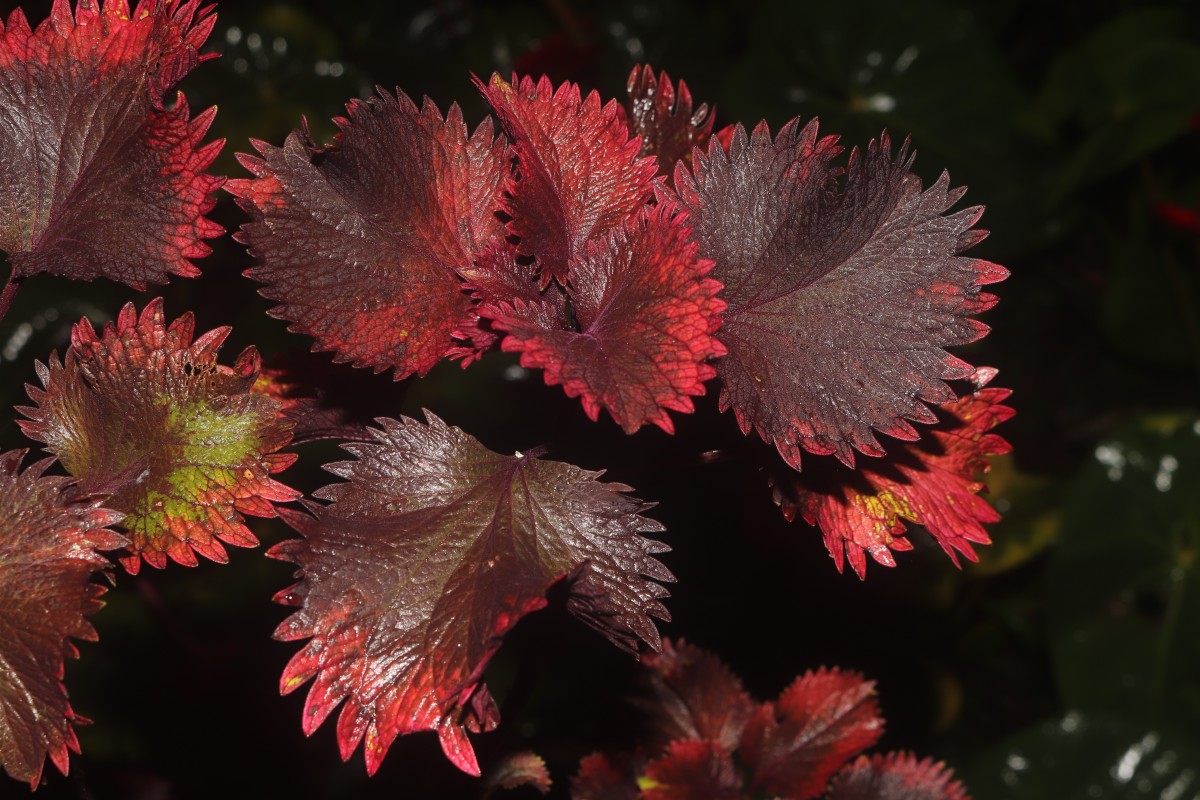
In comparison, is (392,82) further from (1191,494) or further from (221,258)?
(1191,494)

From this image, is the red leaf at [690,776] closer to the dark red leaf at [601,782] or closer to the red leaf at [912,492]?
the dark red leaf at [601,782]

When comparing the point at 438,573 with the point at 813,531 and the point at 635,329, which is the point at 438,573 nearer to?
the point at 635,329

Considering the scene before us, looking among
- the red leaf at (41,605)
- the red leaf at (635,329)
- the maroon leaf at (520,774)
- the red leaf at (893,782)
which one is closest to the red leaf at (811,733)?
the red leaf at (893,782)

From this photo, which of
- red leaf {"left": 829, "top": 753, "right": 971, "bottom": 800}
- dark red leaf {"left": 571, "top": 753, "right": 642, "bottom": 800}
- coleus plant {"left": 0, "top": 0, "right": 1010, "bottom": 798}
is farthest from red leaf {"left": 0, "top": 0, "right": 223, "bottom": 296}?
red leaf {"left": 829, "top": 753, "right": 971, "bottom": 800}

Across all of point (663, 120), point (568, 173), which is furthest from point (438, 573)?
point (663, 120)

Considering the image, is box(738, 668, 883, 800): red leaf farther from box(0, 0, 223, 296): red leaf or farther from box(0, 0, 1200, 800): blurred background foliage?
box(0, 0, 223, 296): red leaf

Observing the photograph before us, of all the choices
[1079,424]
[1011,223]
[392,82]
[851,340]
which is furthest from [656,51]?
[851,340]
